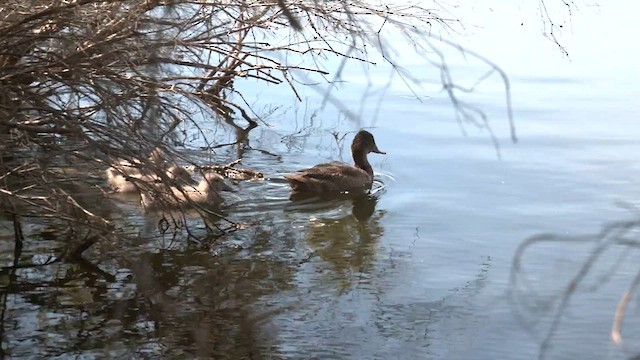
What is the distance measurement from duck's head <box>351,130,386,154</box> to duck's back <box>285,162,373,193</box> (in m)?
0.44

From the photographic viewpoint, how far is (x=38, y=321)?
6.28 meters

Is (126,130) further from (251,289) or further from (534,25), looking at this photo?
(534,25)

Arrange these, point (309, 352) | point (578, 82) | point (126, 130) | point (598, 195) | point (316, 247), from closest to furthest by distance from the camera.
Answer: point (126, 130) < point (309, 352) < point (316, 247) < point (598, 195) < point (578, 82)

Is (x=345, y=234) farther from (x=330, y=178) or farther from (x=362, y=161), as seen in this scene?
(x=362, y=161)

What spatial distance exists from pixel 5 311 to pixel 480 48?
9158mm

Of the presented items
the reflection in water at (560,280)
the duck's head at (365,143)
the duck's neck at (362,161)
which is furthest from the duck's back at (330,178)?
the reflection in water at (560,280)

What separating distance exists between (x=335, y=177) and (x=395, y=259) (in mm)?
2191

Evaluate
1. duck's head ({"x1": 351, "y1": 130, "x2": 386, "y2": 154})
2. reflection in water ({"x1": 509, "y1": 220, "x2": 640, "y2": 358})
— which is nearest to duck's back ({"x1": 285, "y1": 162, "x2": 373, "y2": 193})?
duck's head ({"x1": 351, "y1": 130, "x2": 386, "y2": 154})

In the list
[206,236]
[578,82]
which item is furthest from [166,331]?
[578,82]

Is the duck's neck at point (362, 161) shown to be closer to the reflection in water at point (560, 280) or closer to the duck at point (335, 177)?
the duck at point (335, 177)

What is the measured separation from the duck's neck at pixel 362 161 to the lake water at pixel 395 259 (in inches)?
9.3

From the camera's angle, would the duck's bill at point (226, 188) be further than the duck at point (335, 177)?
No

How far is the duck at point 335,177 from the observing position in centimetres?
950

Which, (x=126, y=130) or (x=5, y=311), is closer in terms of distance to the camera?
(x=126, y=130)
